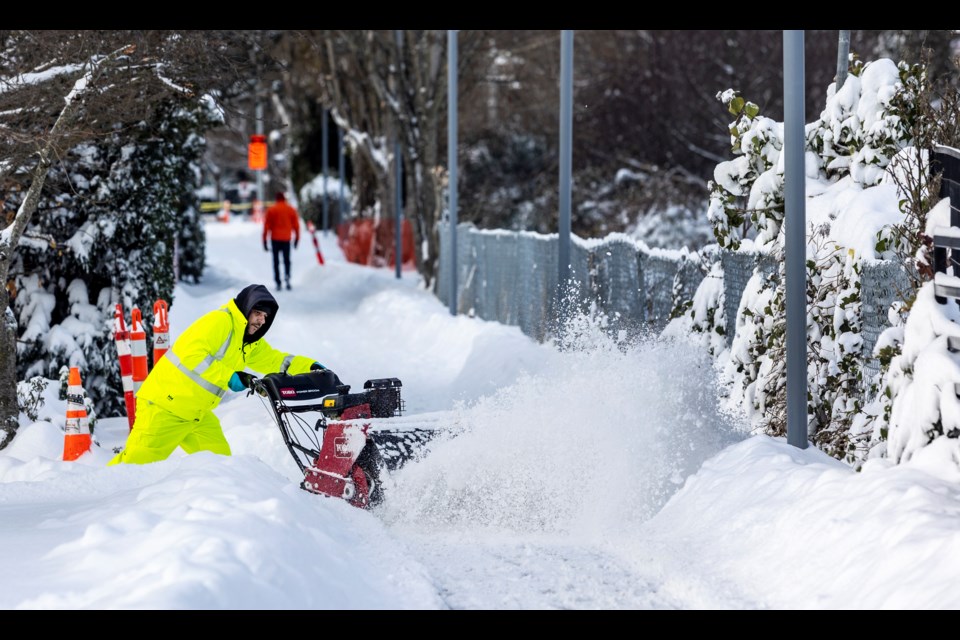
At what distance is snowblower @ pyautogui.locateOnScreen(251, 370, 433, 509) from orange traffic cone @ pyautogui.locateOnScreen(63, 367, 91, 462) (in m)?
2.80

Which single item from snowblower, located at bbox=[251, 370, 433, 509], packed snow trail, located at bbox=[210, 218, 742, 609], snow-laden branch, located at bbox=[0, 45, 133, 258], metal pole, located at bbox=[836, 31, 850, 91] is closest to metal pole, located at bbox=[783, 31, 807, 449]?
packed snow trail, located at bbox=[210, 218, 742, 609]

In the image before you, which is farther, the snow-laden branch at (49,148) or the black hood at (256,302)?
the snow-laden branch at (49,148)

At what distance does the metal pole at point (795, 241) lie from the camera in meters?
8.02

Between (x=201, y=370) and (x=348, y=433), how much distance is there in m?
0.95

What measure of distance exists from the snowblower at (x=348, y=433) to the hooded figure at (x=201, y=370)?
0.95 ft

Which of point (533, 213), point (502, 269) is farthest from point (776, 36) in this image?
point (502, 269)

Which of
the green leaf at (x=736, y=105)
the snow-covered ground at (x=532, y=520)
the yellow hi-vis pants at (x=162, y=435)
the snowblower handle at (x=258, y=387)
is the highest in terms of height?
the green leaf at (x=736, y=105)

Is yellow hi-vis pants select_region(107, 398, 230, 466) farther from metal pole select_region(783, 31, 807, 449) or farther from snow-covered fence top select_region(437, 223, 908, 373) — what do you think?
snow-covered fence top select_region(437, 223, 908, 373)

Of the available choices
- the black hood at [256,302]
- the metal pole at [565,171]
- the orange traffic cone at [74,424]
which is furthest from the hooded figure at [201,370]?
the metal pole at [565,171]

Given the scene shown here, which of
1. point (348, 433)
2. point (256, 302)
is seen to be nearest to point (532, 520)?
point (348, 433)

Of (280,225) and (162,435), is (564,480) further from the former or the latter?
(280,225)

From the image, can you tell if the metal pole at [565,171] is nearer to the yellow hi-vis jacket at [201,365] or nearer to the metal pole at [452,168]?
the metal pole at [452,168]

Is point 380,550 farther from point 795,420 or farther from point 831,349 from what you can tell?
point 831,349
